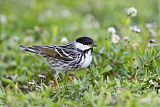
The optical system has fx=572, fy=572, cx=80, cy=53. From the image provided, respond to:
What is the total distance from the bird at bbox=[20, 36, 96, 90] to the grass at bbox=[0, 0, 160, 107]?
139mm

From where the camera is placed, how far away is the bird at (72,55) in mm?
6848

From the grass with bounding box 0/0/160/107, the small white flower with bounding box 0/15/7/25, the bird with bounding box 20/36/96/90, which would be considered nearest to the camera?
the grass with bounding box 0/0/160/107

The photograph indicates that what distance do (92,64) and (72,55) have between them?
56 cm

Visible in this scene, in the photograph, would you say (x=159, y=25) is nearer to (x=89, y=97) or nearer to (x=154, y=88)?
(x=154, y=88)

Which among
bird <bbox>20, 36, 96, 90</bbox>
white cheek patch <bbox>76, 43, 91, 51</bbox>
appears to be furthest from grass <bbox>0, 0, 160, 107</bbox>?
white cheek patch <bbox>76, 43, 91, 51</bbox>

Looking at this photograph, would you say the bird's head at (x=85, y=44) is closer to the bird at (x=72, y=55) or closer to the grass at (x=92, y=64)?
the bird at (x=72, y=55)

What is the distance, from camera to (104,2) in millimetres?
12000

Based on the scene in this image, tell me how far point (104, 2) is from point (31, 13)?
170cm

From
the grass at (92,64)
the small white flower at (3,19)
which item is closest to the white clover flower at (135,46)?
the grass at (92,64)

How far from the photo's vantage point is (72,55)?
691 centimetres

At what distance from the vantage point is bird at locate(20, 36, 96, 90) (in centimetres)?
685

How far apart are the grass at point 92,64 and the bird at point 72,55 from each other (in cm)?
14

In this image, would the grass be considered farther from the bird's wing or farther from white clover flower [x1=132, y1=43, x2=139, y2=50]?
the bird's wing

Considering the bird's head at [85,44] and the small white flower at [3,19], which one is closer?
the bird's head at [85,44]
